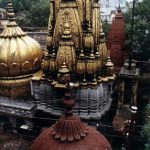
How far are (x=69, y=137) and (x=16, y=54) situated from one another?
24.2ft

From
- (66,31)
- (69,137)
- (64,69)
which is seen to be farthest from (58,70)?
(69,137)

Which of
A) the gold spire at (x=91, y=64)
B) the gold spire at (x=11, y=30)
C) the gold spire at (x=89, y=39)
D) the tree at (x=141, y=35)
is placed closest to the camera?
the gold spire at (x=91, y=64)

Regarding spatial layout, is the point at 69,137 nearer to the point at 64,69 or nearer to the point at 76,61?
the point at 64,69

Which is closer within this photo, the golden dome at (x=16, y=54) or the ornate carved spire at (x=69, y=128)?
the ornate carved spire at (x=69, y=128)

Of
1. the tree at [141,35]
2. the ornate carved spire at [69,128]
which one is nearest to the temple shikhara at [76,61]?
the ornate carved spire at [69,128]

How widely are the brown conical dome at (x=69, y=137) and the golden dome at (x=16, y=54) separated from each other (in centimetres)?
670

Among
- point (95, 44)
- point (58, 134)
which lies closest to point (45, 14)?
point (95, 44)

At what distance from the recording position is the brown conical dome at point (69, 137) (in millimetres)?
9297

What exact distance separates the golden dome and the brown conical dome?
6.70 meters

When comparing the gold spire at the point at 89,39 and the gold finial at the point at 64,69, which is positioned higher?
the gold spire at the point at 89,39

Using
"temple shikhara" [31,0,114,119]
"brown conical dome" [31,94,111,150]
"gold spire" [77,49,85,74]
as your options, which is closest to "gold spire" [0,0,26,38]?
"temple shikhara" [31,0,114,119]

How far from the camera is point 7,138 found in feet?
50.2

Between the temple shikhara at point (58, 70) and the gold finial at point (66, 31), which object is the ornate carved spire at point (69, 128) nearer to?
the temple shikhara at point (58, 70)

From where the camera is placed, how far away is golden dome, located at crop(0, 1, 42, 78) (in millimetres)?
15594
